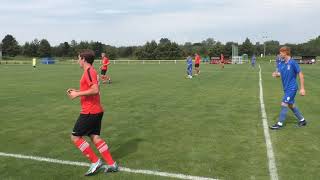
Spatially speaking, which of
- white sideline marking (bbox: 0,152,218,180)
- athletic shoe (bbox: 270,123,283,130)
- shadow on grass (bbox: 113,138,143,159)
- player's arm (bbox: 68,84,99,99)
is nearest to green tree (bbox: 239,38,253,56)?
athletic shoe (bbox: 270,123,283,130)

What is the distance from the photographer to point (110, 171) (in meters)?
6.59

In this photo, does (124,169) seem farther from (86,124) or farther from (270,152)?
(270,152)

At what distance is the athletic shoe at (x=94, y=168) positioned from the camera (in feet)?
21.1

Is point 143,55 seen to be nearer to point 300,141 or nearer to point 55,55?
point 55,55

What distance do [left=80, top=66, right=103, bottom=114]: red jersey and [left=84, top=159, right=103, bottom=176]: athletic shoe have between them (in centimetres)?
78

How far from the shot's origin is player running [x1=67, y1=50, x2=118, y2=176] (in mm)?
6312

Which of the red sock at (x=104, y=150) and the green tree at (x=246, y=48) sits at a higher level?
the green tree at (x=246, y=48)

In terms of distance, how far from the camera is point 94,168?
21.3ft

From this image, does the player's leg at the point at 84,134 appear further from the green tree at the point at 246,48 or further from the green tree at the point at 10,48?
A: the green tree at the point at 10,48

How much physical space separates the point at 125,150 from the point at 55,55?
4995 inches

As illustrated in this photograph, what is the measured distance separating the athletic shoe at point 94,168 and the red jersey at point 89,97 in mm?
776

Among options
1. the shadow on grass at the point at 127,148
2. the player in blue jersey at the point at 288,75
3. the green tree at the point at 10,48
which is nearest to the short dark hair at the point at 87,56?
the shadow on grass at the point at 127,148

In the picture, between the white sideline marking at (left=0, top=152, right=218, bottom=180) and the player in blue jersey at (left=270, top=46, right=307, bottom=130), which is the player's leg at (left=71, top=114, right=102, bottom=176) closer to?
the white sideline marking at (left=0, top=152, right=218, bottom=180)

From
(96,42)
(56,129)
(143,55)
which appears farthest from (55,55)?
(56,129)
